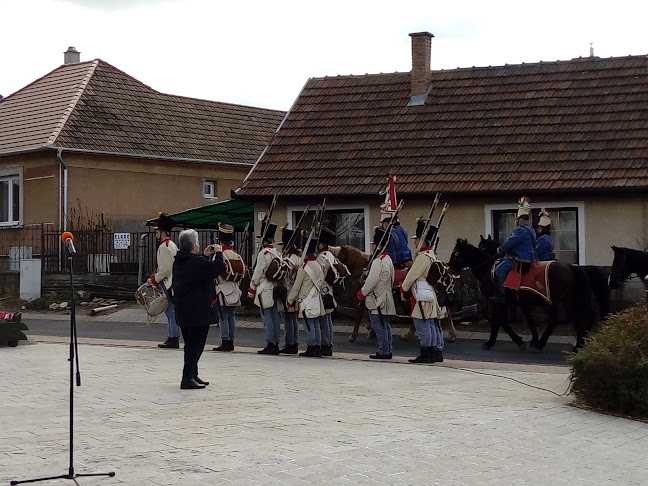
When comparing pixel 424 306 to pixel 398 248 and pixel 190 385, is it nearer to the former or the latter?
pixel 398 248

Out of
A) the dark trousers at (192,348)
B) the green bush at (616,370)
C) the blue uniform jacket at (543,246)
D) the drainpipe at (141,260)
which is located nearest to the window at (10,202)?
the drainpipe at (141,260)

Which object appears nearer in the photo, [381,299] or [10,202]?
[381,299]

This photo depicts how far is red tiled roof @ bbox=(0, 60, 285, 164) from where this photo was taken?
3225 centimetres

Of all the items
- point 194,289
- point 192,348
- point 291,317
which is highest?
point 194,289

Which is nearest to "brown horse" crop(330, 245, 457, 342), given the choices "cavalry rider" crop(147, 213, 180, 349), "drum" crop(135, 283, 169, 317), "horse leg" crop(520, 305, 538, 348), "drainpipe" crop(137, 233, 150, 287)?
"horse leg" crop(520, 305, 538, 348)

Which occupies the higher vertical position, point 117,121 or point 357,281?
point 117,121

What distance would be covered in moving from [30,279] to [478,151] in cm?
1224

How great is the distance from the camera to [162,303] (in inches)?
697

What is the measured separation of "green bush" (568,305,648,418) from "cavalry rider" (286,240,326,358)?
5252 mm

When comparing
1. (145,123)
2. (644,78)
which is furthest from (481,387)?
(145,123)

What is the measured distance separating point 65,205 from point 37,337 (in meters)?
12.0

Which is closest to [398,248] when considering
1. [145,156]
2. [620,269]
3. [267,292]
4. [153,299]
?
[267,292]

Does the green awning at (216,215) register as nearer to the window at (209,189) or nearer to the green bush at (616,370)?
the window at (209,189)

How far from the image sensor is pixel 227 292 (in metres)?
16.9
